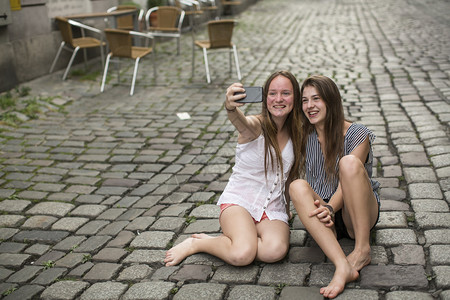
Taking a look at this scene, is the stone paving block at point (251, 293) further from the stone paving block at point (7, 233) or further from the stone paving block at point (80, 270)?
the stone paving block at point (7, 233)

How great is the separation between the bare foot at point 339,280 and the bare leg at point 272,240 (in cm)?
43

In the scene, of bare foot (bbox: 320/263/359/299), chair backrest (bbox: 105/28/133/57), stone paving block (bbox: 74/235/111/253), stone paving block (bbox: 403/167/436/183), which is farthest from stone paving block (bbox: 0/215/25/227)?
chair backrest (bbox: 105/28/133/57)

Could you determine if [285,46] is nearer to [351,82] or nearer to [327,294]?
[351,82]

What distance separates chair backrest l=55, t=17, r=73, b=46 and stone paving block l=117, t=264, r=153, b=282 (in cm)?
651

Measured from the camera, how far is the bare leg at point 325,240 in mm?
3109

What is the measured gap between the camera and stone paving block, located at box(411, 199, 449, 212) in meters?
4.14

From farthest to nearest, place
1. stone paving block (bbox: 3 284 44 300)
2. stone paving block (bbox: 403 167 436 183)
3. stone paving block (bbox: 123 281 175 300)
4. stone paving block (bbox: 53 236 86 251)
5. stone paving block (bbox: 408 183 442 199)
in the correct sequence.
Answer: stone paving block (bbox: 403 167 436 183) < stone paving block (bbox: 408 183 442 199) < stone paving block (bbox: 53 236 86 251) < stone paving block (bbox: 3 284 44 300) < stone paving block (bbox: 123 281 175 300)

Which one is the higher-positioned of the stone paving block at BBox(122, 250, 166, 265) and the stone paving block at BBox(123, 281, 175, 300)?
the stone paving block at BBox(123, 281, 175, 300)

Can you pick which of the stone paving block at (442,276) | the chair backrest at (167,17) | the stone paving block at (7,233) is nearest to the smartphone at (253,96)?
the stone paving block at (442,276)

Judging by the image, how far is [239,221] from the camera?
3670 mm

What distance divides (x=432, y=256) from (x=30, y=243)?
267 centimetres

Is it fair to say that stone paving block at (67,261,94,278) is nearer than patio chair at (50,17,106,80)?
Yes

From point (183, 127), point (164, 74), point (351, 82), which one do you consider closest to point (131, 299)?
point (183, 127)

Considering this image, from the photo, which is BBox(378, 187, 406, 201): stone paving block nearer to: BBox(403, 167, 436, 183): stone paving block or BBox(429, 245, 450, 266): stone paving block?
BBox(403, 167, 436, 183): stone paving block
